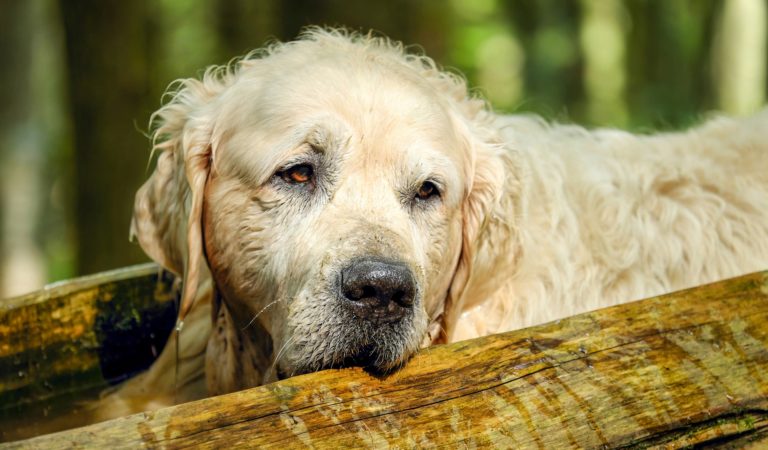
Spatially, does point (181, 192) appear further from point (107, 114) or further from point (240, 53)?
point (240, 53)

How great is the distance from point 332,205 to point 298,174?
22 centimetres

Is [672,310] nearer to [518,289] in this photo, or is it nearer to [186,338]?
[518,289]

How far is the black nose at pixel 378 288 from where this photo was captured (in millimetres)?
2961

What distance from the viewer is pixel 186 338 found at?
14.4 ft

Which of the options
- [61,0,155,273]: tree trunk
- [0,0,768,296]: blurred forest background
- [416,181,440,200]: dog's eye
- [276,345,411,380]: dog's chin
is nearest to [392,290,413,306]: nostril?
[276,345,411,380]: dog's chin

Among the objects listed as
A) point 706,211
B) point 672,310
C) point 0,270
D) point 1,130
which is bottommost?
point 0,270

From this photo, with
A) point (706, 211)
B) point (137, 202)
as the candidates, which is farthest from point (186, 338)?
point (706, 211)

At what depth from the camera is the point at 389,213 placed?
3.42 m

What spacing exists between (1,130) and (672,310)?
9.35 metres

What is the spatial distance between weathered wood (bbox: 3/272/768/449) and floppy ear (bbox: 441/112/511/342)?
123cm

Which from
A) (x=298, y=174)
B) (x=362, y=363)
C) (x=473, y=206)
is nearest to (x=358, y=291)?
(x=362, y=363)

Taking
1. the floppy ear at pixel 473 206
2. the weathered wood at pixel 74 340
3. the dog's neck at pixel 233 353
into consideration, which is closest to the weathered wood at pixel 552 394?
the floppy ear at pixel 473 206

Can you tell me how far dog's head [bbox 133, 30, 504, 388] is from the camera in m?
3.09

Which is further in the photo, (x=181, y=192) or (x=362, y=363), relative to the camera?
(x=181, y=192)
